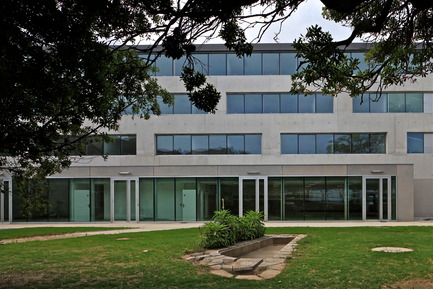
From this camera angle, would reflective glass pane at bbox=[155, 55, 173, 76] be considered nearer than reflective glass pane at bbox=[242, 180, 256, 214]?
No

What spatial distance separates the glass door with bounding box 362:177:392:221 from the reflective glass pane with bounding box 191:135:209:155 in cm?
1055

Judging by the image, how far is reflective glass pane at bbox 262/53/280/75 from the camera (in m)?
32.3

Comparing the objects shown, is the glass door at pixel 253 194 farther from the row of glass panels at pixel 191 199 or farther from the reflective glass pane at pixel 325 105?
the reflective glass pane at pixel 325 105

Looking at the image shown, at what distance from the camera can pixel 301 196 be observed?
1212 inches

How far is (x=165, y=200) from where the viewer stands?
31.5 m

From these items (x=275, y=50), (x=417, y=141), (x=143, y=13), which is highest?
(x=275, y=50)

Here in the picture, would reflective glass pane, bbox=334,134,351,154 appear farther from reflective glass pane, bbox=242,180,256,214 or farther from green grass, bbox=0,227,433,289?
green grass, bbox=0,227,433,289

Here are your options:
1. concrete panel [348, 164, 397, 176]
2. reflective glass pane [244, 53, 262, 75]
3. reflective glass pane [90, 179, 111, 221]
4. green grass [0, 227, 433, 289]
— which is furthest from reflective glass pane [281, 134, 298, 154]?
green grass [0, 227, 433, 289]

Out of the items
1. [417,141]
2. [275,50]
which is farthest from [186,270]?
[417,141]

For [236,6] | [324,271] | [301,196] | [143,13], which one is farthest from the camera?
[301,196]

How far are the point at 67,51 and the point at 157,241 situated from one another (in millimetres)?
11115

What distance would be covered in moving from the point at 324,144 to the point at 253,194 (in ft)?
19.1

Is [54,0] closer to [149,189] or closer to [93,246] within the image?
[93,246]

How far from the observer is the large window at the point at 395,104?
105ft
